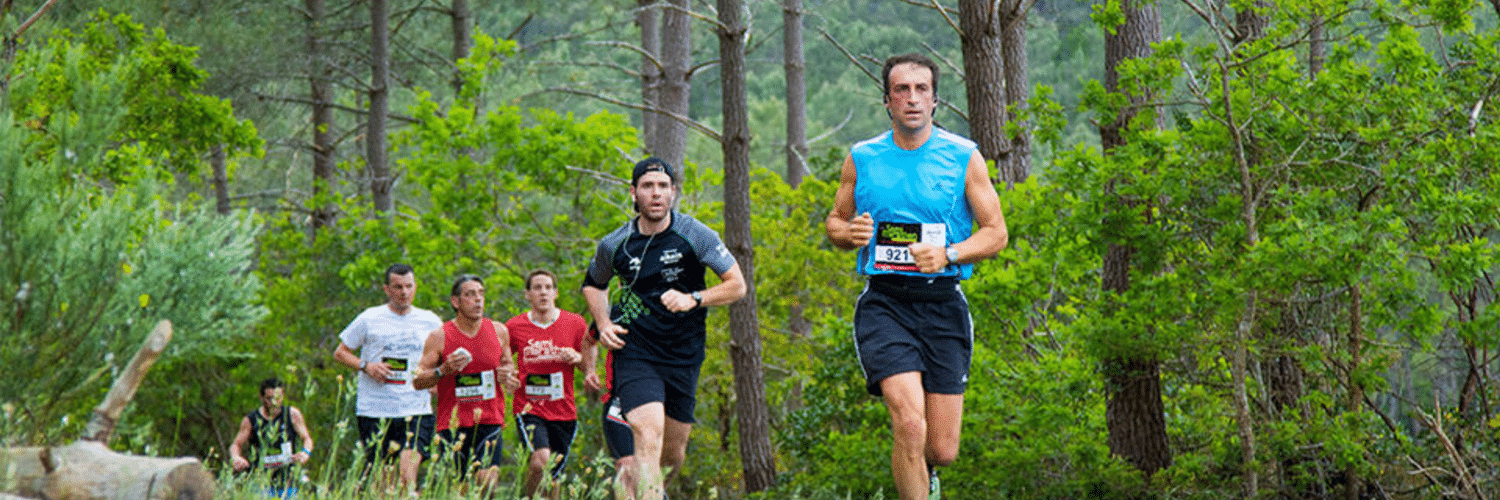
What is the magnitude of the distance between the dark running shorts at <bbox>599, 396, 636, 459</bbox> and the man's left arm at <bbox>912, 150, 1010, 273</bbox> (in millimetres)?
1925

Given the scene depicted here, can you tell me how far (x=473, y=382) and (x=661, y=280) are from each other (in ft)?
8.67

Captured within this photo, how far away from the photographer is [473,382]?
960cm

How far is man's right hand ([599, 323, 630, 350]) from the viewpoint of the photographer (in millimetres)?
7219

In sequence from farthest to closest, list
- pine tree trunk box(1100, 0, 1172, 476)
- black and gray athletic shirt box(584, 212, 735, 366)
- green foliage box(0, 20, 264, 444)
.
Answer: pine tree trunk box(1100, 0, 1172, 476) < black and gray athletic shirt box(584, 212, 735, 366) < green foliage box(0, 20, 264, 444)

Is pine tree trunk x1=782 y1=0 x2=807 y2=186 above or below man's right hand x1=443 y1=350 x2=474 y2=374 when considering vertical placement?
above

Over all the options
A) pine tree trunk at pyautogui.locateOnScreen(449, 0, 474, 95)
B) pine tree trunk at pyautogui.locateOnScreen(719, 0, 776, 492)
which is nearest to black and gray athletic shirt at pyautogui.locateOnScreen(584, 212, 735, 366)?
pine tree trunk at pyautogui.locateOnScreen(719, 0, 776, 492)

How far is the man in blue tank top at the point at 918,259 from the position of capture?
6.14m

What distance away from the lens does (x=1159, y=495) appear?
988 centimetres

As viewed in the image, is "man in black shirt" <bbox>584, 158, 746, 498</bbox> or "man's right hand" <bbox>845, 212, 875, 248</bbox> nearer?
→ "man's right hand" <bbox>845, 212, 875, 248</bbox>

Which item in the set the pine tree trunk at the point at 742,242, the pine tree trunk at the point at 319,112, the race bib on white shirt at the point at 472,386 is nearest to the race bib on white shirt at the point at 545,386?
the race bib on white shirt at the point at 472,386

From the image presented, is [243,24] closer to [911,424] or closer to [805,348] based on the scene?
[805,348]

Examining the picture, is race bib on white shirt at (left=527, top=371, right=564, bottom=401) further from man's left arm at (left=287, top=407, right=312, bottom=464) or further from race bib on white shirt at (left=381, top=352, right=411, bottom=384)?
man's left arm at (left=287, top=407, right=312, bottom=464)

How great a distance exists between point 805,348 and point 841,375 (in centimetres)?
530

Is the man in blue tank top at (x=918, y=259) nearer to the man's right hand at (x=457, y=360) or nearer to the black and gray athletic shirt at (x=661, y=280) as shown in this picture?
the black and gray athletic shirt at (x=661, y=280)
